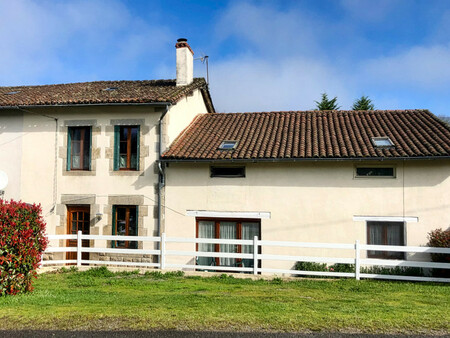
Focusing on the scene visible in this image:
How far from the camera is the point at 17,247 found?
7.49m

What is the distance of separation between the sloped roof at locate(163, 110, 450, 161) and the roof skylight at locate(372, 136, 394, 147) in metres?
0.14

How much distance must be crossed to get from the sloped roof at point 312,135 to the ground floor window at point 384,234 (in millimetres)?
2088

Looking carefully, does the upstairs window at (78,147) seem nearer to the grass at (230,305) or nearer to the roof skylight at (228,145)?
the roof skylight at (228,145)

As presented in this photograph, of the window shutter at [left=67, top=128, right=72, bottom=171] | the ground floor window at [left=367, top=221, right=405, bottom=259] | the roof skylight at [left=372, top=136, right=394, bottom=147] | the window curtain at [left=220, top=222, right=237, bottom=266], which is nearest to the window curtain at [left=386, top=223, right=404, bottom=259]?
the ground floor window at [left=367, top=221, right=405, bottom=259]

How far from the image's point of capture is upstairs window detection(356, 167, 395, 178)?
11.5m

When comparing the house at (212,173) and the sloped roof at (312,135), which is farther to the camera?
the sloped roof at (312,135)

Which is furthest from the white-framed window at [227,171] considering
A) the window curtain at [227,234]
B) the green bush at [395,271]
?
the green bush at [395,271]

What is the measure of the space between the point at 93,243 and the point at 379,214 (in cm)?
904

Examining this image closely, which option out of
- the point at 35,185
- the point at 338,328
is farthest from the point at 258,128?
the point at 338,328

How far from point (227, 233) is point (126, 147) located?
4449mm

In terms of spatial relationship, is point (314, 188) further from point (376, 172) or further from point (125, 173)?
point (125, 173)

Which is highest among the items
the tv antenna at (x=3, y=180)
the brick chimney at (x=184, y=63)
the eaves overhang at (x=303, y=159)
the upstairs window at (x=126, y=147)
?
the brick chimney at (x=184, y=63)

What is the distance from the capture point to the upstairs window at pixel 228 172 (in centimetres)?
1229

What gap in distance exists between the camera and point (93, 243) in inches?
497
